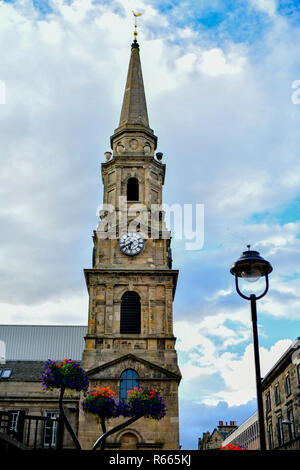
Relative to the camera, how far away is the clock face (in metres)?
43.8

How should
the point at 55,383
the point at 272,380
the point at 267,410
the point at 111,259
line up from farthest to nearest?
the point at 267,410, the point at 272,380, the point at 111,259, the point at 55,383

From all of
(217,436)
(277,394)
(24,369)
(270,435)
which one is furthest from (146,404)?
(217,436)

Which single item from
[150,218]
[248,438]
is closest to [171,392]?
[150,218]

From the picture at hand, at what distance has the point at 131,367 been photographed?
38.8 meters

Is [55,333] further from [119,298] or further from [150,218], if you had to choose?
[150,218]

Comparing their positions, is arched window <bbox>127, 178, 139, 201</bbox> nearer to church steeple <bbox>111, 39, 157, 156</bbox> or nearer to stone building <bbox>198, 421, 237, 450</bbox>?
church steeple <bbox>111, 39, 157, 156</bbox>

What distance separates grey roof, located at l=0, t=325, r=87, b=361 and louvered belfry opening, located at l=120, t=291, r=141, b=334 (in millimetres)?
8897

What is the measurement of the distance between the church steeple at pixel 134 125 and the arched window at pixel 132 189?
9.95 feet

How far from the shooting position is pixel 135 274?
1663 inches

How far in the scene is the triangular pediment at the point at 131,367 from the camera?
38.3 meters

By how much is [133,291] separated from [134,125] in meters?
17.7

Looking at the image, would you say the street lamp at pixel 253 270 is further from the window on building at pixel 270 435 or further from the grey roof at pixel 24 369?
the window on building at pixel 270 435

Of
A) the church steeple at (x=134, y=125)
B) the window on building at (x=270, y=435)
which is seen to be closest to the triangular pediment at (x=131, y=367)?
the window on building at (x=270, y=435)
